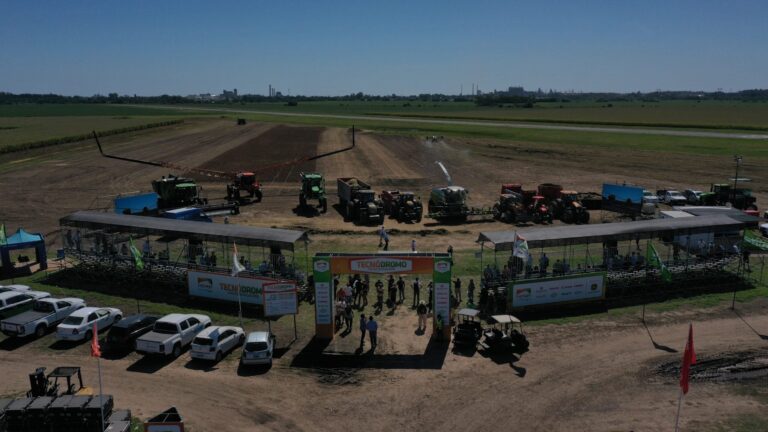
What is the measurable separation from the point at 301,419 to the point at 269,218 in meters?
32.1

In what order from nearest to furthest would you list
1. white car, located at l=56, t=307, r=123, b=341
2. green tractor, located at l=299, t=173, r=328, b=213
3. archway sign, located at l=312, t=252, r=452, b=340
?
white car, located at l=56, t=307, r=123, b=341 → archway sign, located at l=312, t=252, r=452, b=340 → green tractor, located at l=299, t=173, r=328, b=213

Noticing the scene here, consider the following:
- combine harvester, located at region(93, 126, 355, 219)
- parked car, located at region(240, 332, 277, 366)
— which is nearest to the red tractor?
combine harvester, located at region(93, 126, 355, 219)

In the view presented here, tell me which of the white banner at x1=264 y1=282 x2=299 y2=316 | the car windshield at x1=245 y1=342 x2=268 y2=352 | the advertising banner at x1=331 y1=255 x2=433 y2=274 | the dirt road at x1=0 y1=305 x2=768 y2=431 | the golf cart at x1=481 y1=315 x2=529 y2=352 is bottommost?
the dirt road at x1=0 y1=305 x2=768 y2=431

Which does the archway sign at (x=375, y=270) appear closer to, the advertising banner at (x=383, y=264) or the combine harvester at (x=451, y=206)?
the advertising banner at (x=383, y=264)

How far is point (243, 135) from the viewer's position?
12675 centimetres

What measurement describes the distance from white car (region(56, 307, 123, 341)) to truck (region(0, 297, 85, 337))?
1.06 metres

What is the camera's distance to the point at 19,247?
32781 mm

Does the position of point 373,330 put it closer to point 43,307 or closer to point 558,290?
point 558,290

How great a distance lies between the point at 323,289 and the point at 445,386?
679 centimetres

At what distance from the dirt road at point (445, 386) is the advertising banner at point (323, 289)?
142 centimetres

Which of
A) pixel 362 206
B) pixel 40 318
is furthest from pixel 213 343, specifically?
pixel 362 206

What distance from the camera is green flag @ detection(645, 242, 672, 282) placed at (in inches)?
1081

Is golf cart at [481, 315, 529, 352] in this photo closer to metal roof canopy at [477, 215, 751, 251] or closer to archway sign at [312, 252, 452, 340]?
archway sign at [312, 252, 452, 340]

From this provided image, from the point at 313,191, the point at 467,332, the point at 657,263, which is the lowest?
the point at 467,332
